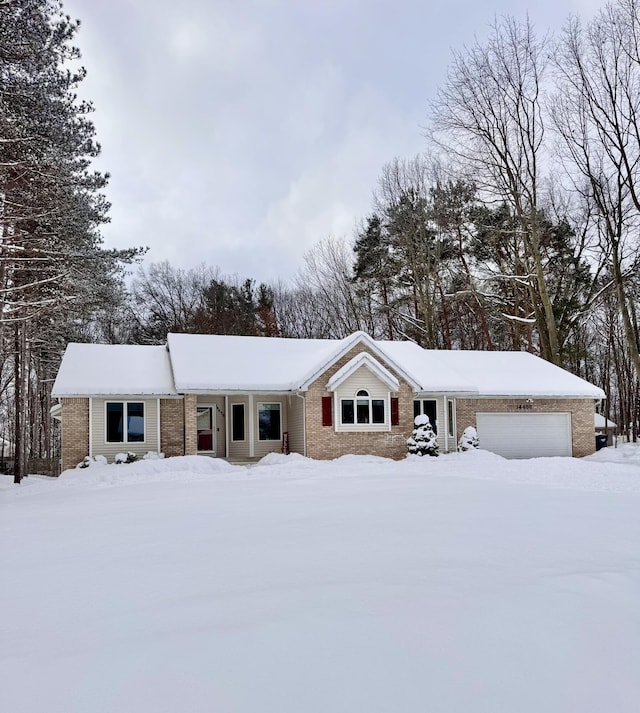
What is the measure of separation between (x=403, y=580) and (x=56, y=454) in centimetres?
4348

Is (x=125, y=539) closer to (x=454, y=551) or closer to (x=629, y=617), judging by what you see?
(x=454, y=551)

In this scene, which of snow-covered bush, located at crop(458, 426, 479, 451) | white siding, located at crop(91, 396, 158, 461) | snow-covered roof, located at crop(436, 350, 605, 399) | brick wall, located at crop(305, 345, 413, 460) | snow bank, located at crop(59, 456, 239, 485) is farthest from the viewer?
snow-covered roof, located at crop(436, 350, 605, 399)

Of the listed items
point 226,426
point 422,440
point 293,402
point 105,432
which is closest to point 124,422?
point 105,432

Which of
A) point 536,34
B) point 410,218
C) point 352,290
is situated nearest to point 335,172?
point 410,218

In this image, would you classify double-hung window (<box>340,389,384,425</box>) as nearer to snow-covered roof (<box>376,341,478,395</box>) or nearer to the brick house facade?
the brick house facade

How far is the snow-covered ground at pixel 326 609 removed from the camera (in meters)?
3.26

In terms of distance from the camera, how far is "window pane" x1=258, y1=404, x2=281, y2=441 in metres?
21.2

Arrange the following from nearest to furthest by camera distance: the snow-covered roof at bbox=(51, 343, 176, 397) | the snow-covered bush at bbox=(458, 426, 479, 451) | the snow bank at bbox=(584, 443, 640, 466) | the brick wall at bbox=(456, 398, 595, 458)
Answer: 1. the snow-covered roof at bbox=(51, 343, 176, 397)
2. the snow bank at bbox=(584, 443, 640, 466)
3. the snow-covered bush at bbox=(458, 426, 479, 451)
4. the brick wall at bbox=(456, 398, 595, 458)

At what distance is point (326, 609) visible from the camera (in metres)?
4.43

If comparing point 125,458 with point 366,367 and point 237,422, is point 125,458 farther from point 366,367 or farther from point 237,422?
point 366,367

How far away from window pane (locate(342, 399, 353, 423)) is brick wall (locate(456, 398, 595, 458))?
13.8 feet

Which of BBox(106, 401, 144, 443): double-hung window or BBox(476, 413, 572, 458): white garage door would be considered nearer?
BBox(106, 401, 144, 443): double-hung window

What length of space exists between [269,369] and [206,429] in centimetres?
298

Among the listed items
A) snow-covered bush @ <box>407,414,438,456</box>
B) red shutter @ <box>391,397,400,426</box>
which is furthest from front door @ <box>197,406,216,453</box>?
snow-covered bush @ <box>407,414,438,456</box>
